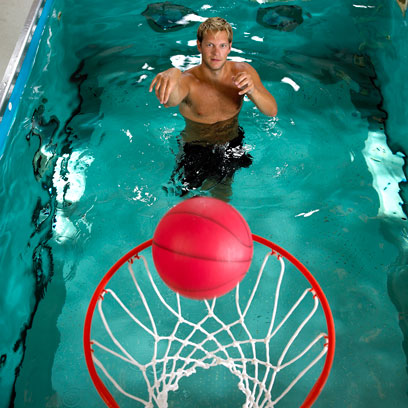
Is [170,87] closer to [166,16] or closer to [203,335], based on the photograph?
[203,335]

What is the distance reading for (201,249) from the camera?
1.56 meters

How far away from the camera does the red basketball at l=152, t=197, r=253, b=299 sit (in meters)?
1.57

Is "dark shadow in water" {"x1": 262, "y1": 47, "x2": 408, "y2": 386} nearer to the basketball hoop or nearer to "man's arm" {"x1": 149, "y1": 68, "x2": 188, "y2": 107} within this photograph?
the basketball hoop

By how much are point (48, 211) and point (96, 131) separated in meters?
0.86

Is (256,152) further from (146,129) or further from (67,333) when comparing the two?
(67,333)

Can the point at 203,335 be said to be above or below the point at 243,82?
below

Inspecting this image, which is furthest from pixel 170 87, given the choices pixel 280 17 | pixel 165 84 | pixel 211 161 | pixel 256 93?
pixel 280 17

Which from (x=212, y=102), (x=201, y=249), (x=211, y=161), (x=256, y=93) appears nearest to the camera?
(x=201, y=249)

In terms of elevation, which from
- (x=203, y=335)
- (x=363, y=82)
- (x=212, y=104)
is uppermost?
(x=212, y=104)

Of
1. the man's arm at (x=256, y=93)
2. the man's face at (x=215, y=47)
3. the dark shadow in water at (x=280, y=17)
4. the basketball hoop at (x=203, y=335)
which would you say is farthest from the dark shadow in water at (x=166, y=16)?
the basketball hoop at (x=203, y=335)

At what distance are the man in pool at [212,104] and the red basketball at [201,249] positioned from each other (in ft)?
3.05

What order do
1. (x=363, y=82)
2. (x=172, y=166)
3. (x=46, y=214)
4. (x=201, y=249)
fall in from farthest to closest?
(x=363, y=82) → (x=172, y=166) → (x=46, y=214) → (x=201, y=249)

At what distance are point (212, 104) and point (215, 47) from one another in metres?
0.38

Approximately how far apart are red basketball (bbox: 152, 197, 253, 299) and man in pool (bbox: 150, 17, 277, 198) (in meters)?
0.93
